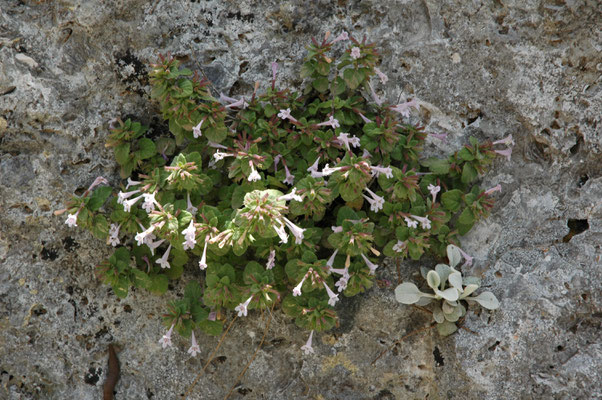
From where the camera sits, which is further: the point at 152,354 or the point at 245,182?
the point at 152,354

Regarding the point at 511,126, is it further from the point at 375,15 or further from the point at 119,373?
the point at 119,373

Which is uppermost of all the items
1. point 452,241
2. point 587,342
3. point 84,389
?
point 452,241

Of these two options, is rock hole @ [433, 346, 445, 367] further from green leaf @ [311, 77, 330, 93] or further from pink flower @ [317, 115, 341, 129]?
green leaf @ [311, 77, 330, 93]

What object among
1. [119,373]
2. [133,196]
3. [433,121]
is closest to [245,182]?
[133,196]

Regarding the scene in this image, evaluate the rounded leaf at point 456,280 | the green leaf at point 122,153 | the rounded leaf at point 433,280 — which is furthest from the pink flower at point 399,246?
the green leaf at point 122,153

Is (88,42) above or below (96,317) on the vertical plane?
above

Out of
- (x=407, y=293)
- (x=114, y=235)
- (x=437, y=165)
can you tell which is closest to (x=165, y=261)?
(x=114, y=235)

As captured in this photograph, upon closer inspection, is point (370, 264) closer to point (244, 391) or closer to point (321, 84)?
point (321, 84)
